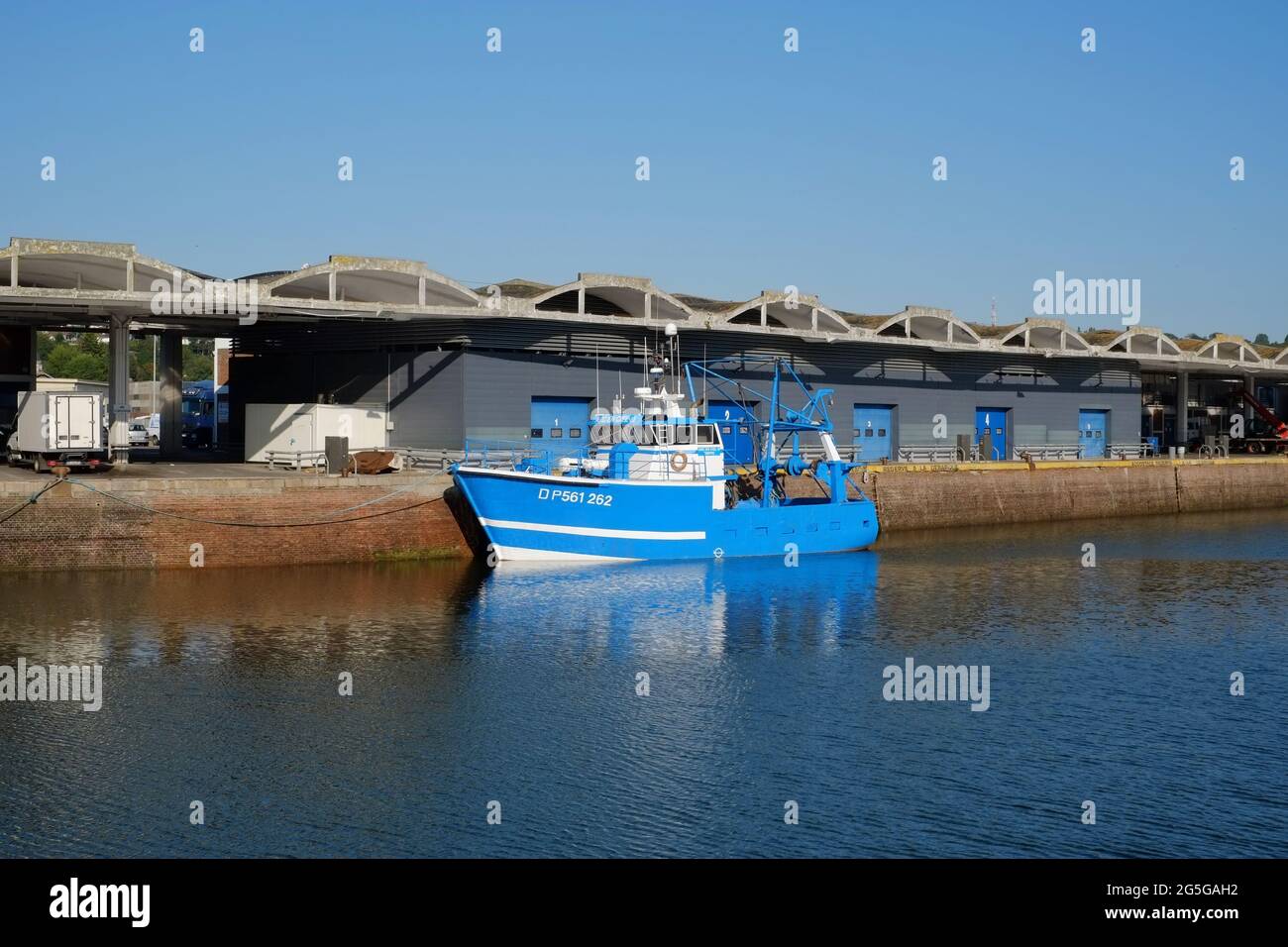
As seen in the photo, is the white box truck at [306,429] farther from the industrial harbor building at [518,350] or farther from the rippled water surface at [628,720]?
the rippled water surface at [628,720]

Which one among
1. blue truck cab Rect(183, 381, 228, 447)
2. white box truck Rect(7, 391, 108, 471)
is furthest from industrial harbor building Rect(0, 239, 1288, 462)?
blue truck cab Rect(183, 381, 228, 447)

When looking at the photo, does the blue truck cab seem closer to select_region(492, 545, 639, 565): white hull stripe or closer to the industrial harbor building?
the industrial harbor building

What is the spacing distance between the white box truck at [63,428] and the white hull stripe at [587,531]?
490 inches

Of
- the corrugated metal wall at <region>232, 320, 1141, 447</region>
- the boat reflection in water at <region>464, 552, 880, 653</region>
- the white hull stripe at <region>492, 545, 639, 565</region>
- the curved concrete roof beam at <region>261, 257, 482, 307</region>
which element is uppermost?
the curved concrete roof beam at <region>261, 257, 482, 307</region>

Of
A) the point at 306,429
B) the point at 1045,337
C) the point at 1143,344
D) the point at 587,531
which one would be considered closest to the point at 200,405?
the point at 306,429

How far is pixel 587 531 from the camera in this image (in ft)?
131

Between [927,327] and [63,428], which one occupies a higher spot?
[927,327]

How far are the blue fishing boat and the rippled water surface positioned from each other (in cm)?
247

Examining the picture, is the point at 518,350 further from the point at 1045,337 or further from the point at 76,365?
the point at 76,365

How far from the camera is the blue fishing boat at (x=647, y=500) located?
130 ft

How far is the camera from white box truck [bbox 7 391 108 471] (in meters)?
39.2

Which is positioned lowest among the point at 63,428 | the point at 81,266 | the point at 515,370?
the point at 63,428

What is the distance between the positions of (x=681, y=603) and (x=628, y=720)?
37.1ft
